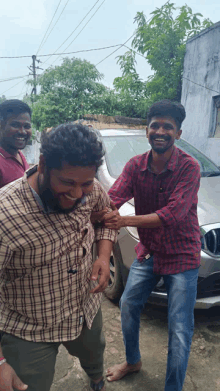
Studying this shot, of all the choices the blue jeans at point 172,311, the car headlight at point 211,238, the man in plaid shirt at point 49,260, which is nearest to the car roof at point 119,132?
the car headlight at point 211,238

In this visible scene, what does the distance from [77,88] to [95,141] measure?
37.5 feet

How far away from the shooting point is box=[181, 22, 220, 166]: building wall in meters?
8.39

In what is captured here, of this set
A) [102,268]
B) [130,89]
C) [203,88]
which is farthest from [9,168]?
[130,89]

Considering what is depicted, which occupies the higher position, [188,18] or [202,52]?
[188,18]

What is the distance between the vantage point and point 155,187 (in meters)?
2.08

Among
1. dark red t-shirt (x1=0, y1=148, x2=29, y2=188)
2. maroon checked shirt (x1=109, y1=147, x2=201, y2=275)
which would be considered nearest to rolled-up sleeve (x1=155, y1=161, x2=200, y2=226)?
maroon checked shirt (x1=109, y1=147, x2=201, y2=275)

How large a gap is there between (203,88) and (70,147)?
874cm

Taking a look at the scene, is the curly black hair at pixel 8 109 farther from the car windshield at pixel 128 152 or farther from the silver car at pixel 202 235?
the car windshield at pixel 128 152

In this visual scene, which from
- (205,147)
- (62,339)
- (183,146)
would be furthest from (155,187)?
(205,147)

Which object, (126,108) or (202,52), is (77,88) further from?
(202,52)

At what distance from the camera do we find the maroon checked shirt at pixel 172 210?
1919 mm

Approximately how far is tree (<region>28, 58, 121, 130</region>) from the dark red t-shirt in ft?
29.3

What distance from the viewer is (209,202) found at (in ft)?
9.39

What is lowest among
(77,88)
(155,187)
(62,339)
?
(62,339)
